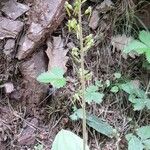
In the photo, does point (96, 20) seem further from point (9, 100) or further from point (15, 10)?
point (9, 100)

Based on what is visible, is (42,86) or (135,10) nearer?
(42,86)

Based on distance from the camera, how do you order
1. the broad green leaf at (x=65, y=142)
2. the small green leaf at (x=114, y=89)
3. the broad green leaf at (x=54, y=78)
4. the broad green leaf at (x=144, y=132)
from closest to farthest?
the broad green leaf at (x=65, y=142)
the broad green leaf at (x=54, y=78)
the broad green leaf at (x=144, y=132)
the small green leaf at (x=114, y=89)

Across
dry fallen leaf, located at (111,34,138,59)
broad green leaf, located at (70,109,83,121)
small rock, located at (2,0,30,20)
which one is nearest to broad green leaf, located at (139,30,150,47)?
dry fallen leaf, located at (111,34,138,59)

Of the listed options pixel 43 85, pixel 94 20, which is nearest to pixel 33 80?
pixel 43 85

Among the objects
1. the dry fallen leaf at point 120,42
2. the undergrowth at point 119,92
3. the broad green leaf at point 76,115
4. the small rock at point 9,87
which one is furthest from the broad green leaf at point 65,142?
the dry fallen leaf at point 120,42

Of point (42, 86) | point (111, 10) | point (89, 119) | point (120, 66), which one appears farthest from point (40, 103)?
point (111, 10)

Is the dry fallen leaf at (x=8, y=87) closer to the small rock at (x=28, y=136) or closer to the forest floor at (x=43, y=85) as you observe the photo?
the forest floor at (x=43, y=85)

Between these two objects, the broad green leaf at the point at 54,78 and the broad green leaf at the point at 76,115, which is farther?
the broad green leaf at the point at 76,115
